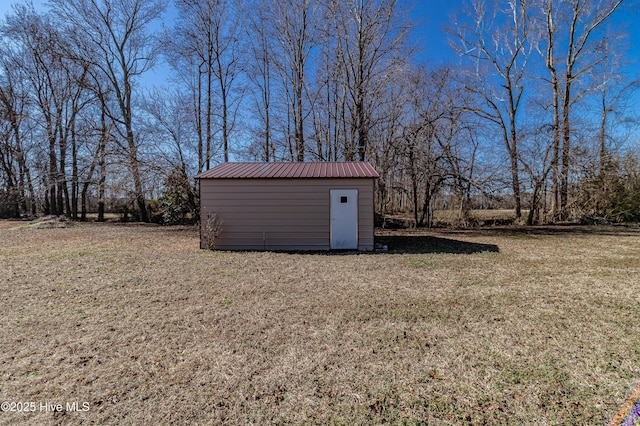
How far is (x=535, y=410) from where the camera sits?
2.02m

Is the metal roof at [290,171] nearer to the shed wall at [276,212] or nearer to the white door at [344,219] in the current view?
the shed wall at [276,212]

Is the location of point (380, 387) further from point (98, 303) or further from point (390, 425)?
point (98, 303)

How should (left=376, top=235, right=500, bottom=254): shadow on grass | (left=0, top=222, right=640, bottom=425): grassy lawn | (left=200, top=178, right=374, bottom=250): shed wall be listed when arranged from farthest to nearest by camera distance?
(left=200, top=178, right=374, bottom=250): shed wall < (left=376, top=235, right=500, bottom=254): shadow on grass < (left=0, top=222, right=640, bottom=425): grassy lawn

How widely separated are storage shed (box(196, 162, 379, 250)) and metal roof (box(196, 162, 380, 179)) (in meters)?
0.03

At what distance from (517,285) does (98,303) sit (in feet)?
20.0

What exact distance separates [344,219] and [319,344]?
5.60m

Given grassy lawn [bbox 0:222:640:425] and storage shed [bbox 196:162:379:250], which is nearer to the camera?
grassy lawn [bbox 0:222:640:425]

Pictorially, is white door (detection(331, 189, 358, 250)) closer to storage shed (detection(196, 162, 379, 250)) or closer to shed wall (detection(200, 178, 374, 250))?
storage shed (detection(196, 162, 379, 250))

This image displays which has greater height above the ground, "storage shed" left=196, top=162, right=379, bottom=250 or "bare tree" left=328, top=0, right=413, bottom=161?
"bare tree" left=328, top=0, right=413, bottom=161

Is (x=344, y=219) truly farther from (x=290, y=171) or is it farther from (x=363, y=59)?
(x=363, y=59)

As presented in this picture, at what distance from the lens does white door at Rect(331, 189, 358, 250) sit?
27.5 feet

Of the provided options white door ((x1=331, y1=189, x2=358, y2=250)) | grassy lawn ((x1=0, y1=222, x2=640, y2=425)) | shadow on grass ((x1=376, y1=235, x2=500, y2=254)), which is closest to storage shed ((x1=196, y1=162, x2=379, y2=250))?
white door ((x1=331, y1=189, x2=358, y2=250))

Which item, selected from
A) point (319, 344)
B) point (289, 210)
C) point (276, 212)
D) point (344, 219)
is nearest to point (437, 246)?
point (344, 219)

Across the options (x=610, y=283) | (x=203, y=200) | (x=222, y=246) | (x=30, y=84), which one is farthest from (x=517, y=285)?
(x=30, y=84)
